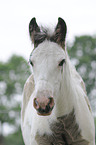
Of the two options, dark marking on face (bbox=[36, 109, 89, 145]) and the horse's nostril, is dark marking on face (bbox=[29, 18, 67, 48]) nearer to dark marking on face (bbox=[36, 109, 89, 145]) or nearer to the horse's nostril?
the horse's nostril

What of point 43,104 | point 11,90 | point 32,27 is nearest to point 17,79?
point 11,90

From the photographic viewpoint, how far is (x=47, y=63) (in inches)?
138

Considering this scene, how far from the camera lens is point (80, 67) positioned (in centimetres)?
2867

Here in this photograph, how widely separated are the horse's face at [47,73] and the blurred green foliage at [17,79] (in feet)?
72.4

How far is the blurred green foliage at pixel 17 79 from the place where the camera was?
27984mm

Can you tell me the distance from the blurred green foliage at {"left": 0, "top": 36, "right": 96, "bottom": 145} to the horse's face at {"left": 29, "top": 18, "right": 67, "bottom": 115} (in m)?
21.9

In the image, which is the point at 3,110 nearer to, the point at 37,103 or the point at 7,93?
the point at 7,93

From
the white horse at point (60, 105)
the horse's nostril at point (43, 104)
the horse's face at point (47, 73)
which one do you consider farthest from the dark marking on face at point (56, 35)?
the horse's nostril at point (43, 104)

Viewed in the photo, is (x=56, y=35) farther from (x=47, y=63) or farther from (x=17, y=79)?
(x=17, y=79)

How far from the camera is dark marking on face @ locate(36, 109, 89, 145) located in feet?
13.3

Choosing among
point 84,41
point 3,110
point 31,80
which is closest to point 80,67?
point 84,41

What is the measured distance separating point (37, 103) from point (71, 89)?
1072 millimetres

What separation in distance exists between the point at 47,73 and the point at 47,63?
0.15 metres

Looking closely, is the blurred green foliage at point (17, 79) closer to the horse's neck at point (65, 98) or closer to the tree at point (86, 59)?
the tree at point (86, 59)
